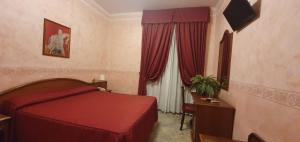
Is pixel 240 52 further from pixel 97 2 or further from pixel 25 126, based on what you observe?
pixel 97 2

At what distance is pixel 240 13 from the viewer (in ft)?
5.93

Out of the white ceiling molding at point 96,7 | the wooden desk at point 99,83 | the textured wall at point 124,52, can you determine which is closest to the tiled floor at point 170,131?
the textured wall at point 124,52

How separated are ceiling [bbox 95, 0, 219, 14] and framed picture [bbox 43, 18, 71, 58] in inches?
51.2

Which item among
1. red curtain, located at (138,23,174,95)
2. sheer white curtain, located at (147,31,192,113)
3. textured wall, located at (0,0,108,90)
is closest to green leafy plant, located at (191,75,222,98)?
sheer white curtain, located at (147,31,192,113)

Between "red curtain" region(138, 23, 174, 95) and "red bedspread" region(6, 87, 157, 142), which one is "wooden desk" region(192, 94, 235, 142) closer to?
"red bedspread" region(6, 87, 157, 142)

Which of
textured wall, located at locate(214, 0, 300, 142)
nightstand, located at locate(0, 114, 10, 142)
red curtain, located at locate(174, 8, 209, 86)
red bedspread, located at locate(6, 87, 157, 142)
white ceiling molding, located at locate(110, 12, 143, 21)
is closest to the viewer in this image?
textured wall, located at locate(214, 0, 300, 142)

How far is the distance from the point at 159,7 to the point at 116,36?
1.56 metres

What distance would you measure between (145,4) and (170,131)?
3.03 metres

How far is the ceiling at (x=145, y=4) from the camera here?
3.41 metres

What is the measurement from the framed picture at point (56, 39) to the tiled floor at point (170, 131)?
7.80ft

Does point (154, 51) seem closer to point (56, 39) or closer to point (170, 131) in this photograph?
point (170, 131)

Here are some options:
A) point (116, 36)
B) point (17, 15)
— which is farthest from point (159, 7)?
point (17, 15)

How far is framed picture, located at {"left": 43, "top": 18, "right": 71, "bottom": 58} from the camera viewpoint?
8.11 feet

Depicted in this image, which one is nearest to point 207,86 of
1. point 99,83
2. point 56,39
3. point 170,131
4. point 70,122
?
point 170,131
